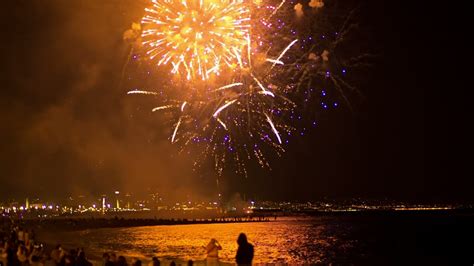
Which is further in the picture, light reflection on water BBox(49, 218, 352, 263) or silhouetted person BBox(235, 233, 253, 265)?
light reflection on water BBox(49, 218, 352, 263)

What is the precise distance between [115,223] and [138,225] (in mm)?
3502

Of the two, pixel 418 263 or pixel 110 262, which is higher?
pixel 110 262

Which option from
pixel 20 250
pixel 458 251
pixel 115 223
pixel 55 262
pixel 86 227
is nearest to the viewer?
pixel 55 262

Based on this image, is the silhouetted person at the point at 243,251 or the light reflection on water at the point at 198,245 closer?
the silhouetted person at the point at 243,251

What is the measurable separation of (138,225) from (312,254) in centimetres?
5346

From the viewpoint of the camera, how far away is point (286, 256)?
35.5 meters

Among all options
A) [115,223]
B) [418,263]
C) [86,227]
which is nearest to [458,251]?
[418,263]

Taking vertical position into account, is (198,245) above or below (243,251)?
below

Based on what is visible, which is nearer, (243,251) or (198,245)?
(243,251)

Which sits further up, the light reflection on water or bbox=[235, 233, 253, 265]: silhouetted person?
bbox=[235, 233, 253, 265]: silhouetted person

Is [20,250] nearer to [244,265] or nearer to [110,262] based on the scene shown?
[110,262]

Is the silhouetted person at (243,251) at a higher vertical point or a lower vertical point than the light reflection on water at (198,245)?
higher

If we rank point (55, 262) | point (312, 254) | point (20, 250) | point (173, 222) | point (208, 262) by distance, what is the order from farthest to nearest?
point (173, 222) < point (312, 254) < point (20, 250) < point (55, 262) < point (208, 262)

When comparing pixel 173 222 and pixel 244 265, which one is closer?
pixel 244 265
